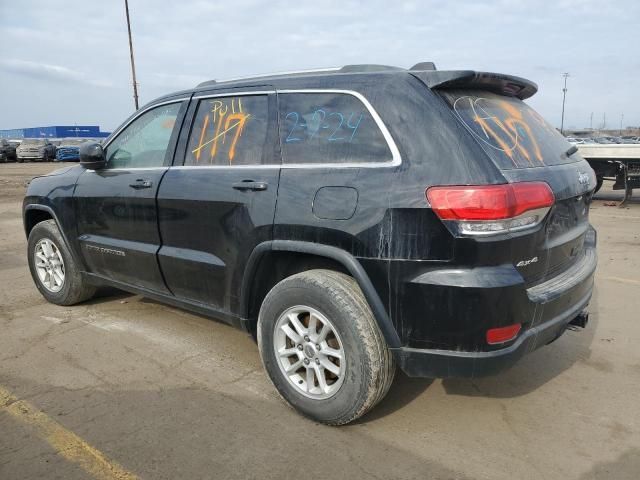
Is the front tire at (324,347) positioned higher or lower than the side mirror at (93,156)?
lower

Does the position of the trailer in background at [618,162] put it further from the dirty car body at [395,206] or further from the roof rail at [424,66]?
the roof rail at [424,66]

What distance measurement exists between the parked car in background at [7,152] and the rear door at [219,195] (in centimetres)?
3909

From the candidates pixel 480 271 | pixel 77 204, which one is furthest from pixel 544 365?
pixel 77 204

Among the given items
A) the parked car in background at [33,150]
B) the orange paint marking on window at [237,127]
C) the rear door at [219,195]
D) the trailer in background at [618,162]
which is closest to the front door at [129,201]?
the rear door at [219,195]

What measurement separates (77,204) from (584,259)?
3790 mm

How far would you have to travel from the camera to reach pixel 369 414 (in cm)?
304

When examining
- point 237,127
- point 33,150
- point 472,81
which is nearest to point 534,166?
point 472,81

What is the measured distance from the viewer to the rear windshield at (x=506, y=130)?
265cm

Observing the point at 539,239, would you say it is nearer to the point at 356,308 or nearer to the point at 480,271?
the point at 480,271

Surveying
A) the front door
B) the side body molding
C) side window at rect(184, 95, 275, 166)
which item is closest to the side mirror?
the front door

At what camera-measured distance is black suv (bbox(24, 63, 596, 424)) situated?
248 cm

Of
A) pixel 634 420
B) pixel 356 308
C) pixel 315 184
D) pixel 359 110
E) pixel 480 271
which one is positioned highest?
pixel 359 110

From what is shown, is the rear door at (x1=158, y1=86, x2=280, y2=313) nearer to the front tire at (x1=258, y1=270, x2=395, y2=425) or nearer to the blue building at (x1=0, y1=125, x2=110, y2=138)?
the front tire at (x1=258, y1=270, x2=395, y2=425)

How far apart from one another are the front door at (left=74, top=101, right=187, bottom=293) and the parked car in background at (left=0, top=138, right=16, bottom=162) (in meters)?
38.0
